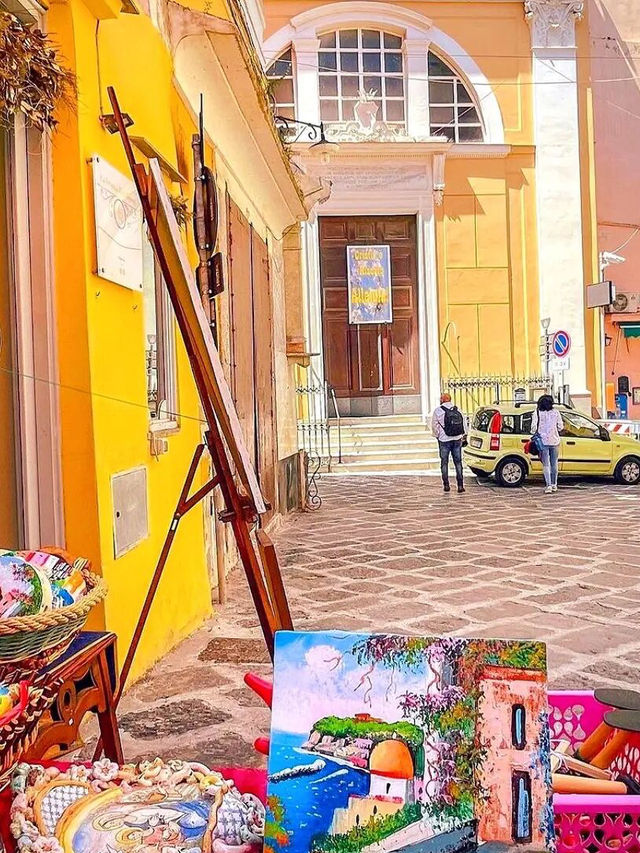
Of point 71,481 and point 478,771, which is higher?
point 71,481

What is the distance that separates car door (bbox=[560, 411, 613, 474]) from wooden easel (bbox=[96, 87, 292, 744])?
11892mm

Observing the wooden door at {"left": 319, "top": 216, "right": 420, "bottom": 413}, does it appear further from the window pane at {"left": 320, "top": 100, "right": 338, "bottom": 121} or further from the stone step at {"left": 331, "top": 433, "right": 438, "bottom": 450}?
the window pane at {"left": 320, "top": 100, "right": 338, "bottom": 121}

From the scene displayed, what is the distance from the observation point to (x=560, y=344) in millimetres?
16828

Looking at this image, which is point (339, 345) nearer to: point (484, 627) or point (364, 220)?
point (364, 220)

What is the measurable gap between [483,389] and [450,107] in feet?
19.7

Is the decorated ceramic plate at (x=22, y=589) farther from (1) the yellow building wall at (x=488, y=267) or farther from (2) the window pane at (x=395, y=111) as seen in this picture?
(2) the window pane at (x=395, y=111)

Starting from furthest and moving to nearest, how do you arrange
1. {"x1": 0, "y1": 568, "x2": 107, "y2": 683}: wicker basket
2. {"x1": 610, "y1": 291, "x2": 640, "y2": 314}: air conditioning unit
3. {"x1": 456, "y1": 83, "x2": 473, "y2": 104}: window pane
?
1. {"x1": 610, "y1": 291, "x2": 640, "y2": 314}: air conditioning unit
2. {"x1": 456, "y1": 83, "x2": 473, "y2": 104}: window pane
3. {"x1": 0, "y1": 568, "x2": 107, "y2": 683}: wicker basket

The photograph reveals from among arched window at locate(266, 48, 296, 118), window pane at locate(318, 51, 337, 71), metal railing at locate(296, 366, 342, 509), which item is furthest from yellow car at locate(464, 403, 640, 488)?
window pane at locate(318, 51, 337, 71)

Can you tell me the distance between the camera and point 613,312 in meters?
22.6

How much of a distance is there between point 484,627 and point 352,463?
34.0ft

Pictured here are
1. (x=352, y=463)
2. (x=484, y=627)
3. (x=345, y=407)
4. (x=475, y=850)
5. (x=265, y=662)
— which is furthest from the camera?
(x=345, y=407)

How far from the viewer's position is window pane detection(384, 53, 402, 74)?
1827 centimetres

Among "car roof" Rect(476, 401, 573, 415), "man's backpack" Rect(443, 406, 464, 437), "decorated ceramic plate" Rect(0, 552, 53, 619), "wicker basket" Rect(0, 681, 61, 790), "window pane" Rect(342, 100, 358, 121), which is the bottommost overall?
"wicker basket" Rect(0, 681, 61, 790)

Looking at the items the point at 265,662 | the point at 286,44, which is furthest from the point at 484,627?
the point at 286,44
